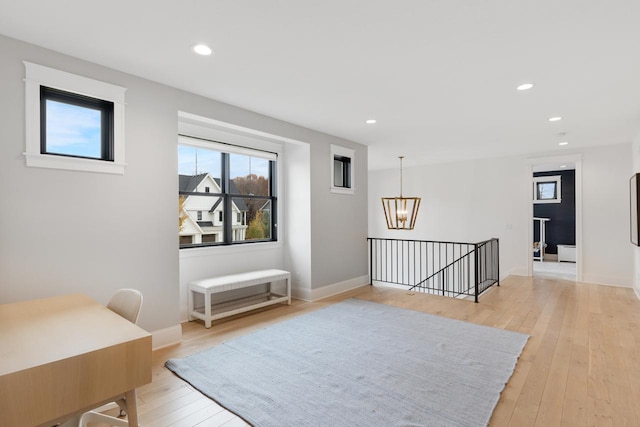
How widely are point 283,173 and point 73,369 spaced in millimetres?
4204

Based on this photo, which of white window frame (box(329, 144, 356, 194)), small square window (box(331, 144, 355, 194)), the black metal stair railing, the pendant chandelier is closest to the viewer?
white window frame (box(329, 144, 356, 194))

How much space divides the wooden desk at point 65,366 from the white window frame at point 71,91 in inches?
51.5

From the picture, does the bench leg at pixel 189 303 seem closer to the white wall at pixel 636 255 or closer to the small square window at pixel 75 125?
the small square window at pixel 75 125

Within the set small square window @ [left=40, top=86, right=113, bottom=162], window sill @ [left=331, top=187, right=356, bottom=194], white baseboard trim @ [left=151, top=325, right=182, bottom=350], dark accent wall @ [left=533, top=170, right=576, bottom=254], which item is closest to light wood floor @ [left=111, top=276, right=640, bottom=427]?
white baseboard trim @ [left=151, top=325, right=182, bottom=350]

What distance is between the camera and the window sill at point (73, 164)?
8.19 ft

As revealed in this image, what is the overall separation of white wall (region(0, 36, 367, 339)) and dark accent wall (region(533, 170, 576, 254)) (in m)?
8.99

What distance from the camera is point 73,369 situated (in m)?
1.31

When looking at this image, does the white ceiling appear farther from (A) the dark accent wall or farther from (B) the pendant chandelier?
(A) the dark accent wall

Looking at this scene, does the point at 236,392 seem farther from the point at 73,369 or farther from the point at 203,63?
the point at 203,63

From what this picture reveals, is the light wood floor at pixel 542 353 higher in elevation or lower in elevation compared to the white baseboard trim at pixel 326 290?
lower

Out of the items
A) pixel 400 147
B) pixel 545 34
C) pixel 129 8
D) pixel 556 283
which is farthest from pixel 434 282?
pixel 129 8

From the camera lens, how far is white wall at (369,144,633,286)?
588 centimetres

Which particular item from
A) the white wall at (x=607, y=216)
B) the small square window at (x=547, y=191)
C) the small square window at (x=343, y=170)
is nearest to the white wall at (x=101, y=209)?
the small square window at (x=343, y=170)

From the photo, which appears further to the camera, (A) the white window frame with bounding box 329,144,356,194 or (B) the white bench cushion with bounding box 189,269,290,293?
(A) the white window frame with bounding box 329,144,356,194
